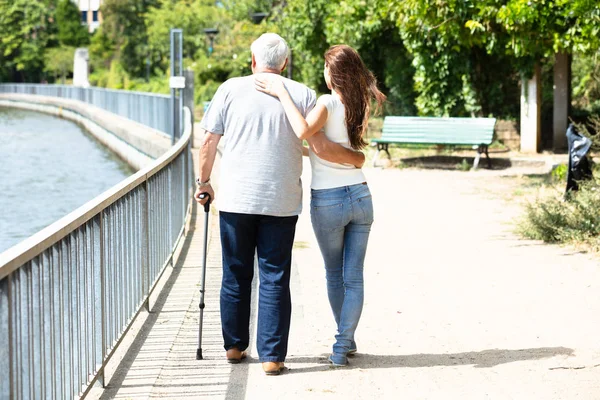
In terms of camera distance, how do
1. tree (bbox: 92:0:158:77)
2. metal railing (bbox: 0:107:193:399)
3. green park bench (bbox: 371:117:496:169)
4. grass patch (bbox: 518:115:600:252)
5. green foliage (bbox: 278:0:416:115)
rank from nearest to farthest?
metal railing (bbox: 0:107:193:399) → grass patch (bbox: 518:115:600:252) → green park bench (bbox: 371:117:496:169) → green foliage (bbox: 278:0:416:115) → tree (bbox: 92:0:158:77)

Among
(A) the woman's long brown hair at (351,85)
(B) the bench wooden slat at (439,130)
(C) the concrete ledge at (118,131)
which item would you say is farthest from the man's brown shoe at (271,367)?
(C) the concrete ledge at (118,131)

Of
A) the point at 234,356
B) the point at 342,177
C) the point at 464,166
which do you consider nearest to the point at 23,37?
the point at 464,166

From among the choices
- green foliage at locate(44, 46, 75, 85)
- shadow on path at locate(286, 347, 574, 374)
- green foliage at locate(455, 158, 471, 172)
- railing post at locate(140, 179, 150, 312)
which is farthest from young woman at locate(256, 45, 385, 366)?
green foliage at locate(44, 46, 75, 85)

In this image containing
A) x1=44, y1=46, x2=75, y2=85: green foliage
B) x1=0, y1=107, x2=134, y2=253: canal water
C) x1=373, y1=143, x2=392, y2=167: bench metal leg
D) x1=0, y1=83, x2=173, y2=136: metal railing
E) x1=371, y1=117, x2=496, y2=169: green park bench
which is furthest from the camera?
x1=44, y1=46, x2=75, y2=85: green foliage

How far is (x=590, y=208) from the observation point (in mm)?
9812

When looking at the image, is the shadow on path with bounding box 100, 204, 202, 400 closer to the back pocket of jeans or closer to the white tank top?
the back pocket of jeans

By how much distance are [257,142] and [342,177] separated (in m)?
0.50

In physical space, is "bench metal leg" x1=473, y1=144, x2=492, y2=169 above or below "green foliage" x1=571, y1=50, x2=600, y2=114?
below

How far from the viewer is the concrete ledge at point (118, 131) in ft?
85.0

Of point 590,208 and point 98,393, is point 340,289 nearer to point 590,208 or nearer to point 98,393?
point 98,393

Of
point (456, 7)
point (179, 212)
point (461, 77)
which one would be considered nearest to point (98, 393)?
point (179, 212)

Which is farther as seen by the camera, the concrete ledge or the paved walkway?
the concrete ledge

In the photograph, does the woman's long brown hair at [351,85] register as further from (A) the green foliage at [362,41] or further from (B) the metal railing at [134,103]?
(B) the metal railing at [134,103]

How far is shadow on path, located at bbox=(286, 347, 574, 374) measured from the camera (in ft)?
19.1
